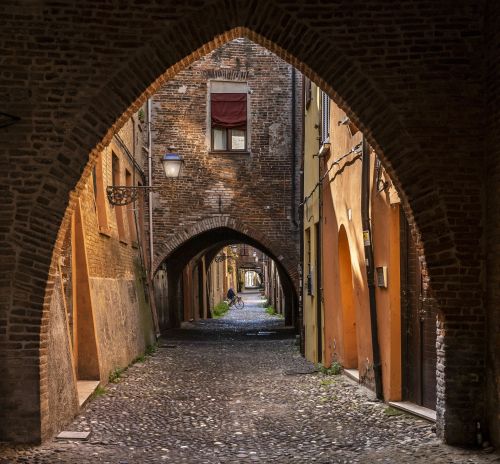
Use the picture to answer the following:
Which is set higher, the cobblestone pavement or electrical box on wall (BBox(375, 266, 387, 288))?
electrical box on wall (BBox(375, 266, 387, 288))

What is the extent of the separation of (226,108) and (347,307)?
8832mm

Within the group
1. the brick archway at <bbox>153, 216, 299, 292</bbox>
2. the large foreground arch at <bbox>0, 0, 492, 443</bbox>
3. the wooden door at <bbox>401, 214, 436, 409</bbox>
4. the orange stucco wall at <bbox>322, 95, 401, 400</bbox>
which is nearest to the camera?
the large foreground arch at <bbox>0, 0, 492, 443</bbox>

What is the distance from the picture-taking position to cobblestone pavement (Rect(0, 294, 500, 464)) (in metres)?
6.53

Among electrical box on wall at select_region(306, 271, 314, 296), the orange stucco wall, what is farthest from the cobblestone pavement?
electrical box on wall at select_region(306, 271, 314, 296)

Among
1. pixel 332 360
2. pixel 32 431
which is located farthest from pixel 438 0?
pixel 332 360

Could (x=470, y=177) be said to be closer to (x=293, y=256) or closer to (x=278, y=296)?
(x=293, y=256)

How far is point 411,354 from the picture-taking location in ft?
28.3

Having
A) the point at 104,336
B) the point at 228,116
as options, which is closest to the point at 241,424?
the point at 104,336

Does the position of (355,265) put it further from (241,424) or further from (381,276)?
(241,424)

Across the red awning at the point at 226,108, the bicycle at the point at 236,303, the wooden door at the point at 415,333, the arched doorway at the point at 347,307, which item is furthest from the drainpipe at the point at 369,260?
the bicycle at the point at 236,303

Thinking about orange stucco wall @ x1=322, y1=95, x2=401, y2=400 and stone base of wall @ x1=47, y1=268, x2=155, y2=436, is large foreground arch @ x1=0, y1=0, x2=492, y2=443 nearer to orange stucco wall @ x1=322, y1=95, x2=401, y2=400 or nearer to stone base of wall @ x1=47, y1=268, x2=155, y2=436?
stone base of wall @ x1=47, y1=268, x2=155, y2=436

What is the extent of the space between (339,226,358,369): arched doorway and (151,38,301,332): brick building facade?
23.3ft

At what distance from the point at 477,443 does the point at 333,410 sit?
2.59m

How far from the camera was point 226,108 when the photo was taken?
1966 cm
